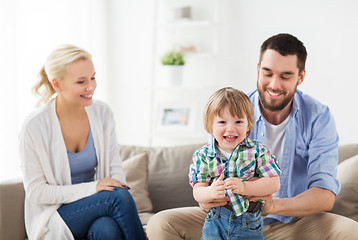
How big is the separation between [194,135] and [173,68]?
0.61 m

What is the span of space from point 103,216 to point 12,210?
539mm

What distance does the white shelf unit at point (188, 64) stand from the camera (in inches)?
149

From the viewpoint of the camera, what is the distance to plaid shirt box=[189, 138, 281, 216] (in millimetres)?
1609

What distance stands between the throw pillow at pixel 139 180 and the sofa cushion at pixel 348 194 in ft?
3.49

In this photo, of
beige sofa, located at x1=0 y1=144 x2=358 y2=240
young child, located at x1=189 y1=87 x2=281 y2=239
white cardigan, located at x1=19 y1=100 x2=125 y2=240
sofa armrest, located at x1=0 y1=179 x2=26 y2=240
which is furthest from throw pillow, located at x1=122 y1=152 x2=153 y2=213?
young child, located at x1=189 y1=87 x2=281 y2=239

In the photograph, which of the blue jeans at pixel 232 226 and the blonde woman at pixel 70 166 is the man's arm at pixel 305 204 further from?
the blonde woman at pixel 70 166

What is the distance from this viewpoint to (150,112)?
3977 mm

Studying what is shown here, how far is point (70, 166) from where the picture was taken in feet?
7.30

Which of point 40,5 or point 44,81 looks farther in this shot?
point 40,5

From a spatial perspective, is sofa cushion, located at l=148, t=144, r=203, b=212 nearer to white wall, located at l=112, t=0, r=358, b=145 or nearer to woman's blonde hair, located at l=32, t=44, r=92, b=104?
woman's blonde hair, located at l=32, t=44, r=92, b=104

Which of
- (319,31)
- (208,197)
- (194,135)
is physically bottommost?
(194,135)

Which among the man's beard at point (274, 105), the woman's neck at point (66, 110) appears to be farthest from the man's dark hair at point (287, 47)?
the woman's neck at point (66, 110)

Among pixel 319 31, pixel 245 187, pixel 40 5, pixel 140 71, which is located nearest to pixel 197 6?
pixel 140 71

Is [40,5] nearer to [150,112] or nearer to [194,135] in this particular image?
[150,112]
